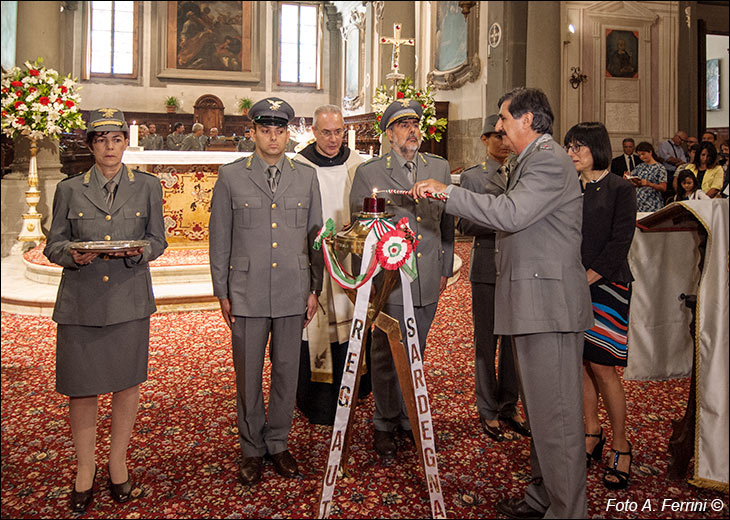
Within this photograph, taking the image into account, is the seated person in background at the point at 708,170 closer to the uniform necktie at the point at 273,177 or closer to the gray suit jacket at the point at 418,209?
the gray suit jacket at the point at 418,209

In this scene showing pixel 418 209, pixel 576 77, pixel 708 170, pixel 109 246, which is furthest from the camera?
pixel 576 77

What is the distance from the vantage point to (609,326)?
2.79m

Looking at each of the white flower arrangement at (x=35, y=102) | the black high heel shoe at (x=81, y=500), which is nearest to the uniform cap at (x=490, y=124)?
the black high heel shoe at (x=81, y=500)

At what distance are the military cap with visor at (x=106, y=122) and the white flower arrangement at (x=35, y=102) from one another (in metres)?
5.09

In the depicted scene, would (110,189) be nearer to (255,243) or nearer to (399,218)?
(255,243)

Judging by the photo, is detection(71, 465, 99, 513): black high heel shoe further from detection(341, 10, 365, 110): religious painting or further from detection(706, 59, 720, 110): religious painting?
detection(706, 59, 720, 110): religious painting

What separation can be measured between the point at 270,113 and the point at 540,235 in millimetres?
1277

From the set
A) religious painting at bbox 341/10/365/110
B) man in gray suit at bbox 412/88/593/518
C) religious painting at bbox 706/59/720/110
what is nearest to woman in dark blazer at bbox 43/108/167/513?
man in gray suit at bbox 412/88/593/518

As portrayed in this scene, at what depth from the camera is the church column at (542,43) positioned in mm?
9586

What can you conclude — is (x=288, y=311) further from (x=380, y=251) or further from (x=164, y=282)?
(x=164, y=282)

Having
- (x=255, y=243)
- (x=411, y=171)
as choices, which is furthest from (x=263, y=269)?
(x=411, y=171)

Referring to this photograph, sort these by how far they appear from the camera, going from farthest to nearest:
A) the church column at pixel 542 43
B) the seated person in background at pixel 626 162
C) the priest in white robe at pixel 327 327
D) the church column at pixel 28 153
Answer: the church column at pixel 542 43 → the seated person in background at pixel 626 162 → the church column at pixel 28 153 → the priest in white robe at pixel 327 327

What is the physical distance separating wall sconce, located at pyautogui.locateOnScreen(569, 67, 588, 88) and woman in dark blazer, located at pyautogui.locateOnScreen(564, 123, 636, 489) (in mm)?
8421

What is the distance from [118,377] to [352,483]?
3.68 ft
